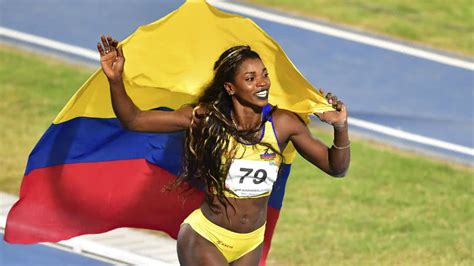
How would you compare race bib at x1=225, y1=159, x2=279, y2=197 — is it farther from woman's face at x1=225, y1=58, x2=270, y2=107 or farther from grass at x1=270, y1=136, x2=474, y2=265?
grass at x1=270, y1=136, x2=474, y2=265

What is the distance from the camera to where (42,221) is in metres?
13.0

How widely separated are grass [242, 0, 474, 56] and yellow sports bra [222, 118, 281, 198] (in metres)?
10.4

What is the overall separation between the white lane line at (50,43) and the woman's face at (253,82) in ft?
31.5

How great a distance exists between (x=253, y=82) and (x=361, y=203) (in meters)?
5.58

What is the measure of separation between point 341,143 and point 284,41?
392 inches

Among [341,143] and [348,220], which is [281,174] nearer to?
[341,143]

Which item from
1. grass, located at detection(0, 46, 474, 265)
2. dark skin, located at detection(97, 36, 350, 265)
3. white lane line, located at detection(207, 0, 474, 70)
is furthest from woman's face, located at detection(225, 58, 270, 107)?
white lane line, located at detection(207, 0, 474, 70)

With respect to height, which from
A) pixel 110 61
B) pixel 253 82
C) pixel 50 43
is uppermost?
pixel 110 61

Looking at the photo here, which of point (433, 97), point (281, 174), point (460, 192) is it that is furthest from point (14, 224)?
point (433, 97)

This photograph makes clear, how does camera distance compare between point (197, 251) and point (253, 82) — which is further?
point (197, 251)

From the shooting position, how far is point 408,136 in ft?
60.0

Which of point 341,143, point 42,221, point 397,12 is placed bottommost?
point 397,12

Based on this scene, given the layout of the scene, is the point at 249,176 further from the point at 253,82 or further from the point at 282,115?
the point at 253,82

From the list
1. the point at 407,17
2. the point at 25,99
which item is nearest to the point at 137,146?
the point at 25,99
